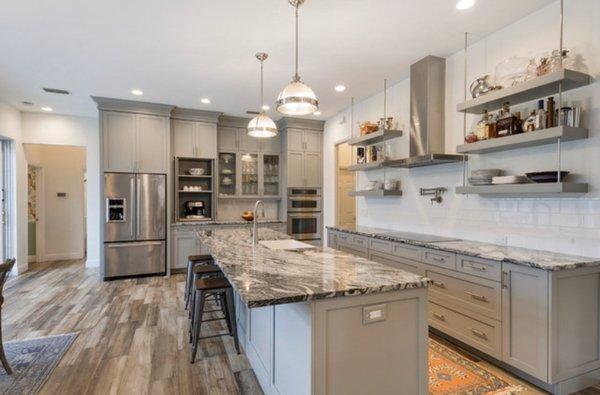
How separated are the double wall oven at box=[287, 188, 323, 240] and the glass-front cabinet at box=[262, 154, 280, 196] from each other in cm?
50

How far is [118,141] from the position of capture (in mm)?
5160

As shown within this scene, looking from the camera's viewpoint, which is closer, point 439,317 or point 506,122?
point 506,122

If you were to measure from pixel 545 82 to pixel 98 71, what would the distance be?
454 cm

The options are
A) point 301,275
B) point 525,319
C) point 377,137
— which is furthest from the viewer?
point 377,137

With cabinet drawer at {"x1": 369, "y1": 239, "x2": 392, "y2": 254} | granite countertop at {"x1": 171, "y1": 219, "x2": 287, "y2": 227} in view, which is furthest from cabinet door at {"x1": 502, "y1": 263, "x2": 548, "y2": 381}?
granite countertop at {"x1": 171, "y1": 219, "x2": 287, "y2": 227}

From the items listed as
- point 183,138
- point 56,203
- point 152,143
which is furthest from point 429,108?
point 56,203

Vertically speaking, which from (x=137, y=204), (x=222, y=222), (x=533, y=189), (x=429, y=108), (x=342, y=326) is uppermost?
(x=429, y=108)

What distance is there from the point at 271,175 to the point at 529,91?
183 inches

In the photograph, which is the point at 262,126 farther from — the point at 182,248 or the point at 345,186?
the point at 345,186

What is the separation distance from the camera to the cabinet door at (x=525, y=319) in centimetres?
214

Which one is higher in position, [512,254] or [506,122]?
[506,122]

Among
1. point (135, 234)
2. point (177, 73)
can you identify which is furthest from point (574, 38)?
point (135, 234)

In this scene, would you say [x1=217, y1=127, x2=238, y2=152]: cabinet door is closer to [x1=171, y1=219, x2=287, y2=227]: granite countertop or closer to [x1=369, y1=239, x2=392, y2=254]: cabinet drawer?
[x1=171, y1=219, x2=287, y2=227]: granite countertop

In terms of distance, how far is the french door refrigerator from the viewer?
201 inches
